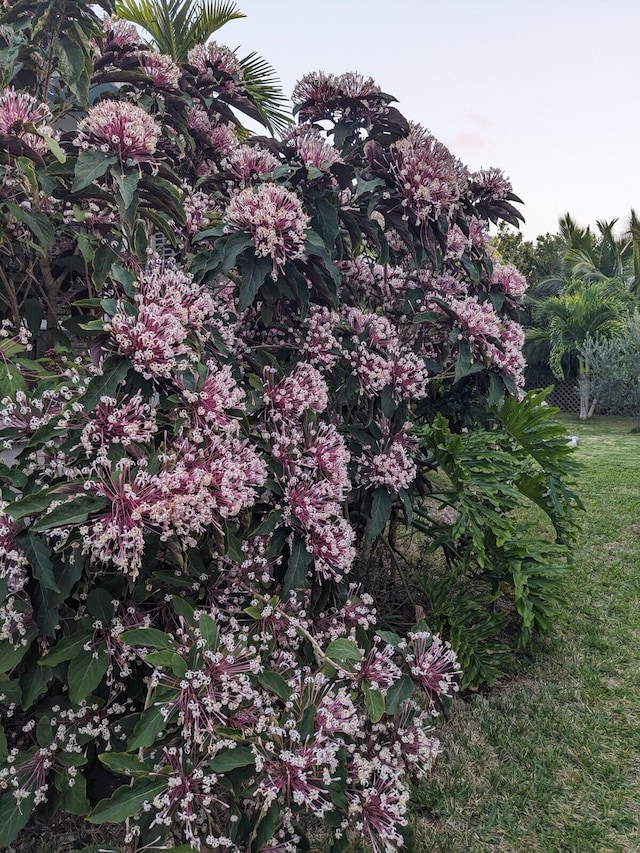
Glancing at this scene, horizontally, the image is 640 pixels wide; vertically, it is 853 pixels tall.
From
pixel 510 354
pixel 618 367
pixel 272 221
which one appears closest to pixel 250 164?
pixel 272 221

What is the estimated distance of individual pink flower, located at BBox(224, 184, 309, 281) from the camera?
1.75m

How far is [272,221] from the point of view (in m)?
1.75

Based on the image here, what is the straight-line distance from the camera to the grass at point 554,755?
197 cm

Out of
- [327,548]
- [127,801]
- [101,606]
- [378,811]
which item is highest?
[327,548]

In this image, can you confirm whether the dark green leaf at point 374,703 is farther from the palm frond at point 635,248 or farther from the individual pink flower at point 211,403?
the palm frond at point 635,248

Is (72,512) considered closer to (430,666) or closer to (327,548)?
(327,548)

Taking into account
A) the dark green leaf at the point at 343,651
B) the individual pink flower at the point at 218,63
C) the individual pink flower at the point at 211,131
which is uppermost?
the individual pink flower at the point at 218,63

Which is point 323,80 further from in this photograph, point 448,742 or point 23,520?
point 448,742

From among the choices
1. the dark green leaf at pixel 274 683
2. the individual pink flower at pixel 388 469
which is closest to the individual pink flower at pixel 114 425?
the dark green leaf at pixel 274 683

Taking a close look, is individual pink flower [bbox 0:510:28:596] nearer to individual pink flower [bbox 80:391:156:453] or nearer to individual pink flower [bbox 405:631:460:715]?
individual pink flower [bbox 80:391:156:453]

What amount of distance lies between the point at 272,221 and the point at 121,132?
0.44m

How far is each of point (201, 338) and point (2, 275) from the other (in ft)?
2.53

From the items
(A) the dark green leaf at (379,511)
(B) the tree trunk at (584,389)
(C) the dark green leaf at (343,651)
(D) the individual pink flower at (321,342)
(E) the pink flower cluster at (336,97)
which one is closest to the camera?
(C) the dark green leaf at (343,651)

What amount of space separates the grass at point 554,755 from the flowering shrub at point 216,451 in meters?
0.32
